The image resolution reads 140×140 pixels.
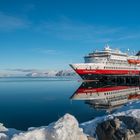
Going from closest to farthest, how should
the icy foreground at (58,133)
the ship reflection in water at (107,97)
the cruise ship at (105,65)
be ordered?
the icy foreground at (58,133), the ship reflection in water at (107,97), the cruise ship at (105,65)

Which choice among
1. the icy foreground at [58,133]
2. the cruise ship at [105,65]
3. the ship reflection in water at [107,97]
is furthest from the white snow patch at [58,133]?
the cruise ship at [105,65]

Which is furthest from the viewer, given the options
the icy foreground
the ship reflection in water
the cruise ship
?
the cruise ship

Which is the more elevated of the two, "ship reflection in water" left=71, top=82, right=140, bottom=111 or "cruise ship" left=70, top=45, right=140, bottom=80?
"cruise ship" left=70, top=45, right=140, bottom=80

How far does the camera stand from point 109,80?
4692 inches

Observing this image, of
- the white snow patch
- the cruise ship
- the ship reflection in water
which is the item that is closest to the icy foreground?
the white snow patch

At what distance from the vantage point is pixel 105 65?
4513 inches

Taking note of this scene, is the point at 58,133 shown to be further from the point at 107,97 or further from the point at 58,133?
the point at 107,97

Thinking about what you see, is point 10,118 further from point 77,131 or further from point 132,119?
point 77,131

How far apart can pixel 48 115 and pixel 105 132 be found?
23779mm

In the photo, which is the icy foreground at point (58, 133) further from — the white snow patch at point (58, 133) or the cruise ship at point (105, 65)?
the cruise ship at point (105, 65)

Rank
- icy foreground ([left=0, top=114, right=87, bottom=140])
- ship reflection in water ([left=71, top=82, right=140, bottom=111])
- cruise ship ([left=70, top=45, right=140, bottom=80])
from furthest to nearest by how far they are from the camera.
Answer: cruise ship ([left=70, top=45, right=140, bottom=80]) → ship reflection in water ([left=71, top=82, right=140, bottom=111]) → icy foreground ([left=0, top=114, right=87, bottom=140])

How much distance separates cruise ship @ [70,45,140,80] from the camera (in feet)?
364

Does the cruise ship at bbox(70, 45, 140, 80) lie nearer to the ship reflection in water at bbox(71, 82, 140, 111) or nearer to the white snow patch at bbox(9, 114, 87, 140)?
the ship reflection in water at bbox(71, 82, 140, 111)

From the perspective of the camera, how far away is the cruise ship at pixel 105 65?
110812mm
